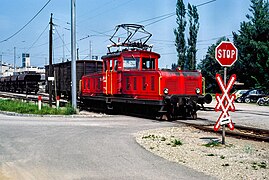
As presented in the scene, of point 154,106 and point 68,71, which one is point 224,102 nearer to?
point 154,106

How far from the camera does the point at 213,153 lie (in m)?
9.28

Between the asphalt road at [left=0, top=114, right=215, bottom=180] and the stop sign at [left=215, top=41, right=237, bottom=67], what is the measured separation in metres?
3.25

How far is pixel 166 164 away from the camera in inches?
318

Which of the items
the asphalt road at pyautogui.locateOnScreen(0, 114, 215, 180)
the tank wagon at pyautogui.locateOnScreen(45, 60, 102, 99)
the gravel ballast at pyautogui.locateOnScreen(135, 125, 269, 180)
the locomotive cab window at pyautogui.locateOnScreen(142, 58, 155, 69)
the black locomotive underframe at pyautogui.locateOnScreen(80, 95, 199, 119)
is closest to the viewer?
the asphalt road at pyautogui.locateOnScreen(0, 114, 215, 180)

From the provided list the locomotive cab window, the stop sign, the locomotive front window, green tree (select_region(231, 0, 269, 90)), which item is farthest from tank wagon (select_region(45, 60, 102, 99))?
green tree (select_region(231, 0, 269, 90))

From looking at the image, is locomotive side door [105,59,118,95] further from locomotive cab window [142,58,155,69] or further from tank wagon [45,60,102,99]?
tank wagon [45,60,102,99]

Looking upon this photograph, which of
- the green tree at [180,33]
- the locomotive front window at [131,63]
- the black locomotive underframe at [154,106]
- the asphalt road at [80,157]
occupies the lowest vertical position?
the asphalt road at [80,157]

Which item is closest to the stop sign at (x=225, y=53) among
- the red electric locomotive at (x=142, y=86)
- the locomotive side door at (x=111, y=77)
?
the red electric locomotive at (x=142, y=86)

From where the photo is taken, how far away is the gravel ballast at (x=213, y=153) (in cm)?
743

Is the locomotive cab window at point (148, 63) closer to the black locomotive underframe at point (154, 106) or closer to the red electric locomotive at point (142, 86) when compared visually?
the red electric locomotive at point (142, 86)

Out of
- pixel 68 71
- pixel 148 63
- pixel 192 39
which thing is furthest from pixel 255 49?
pixel 148 63

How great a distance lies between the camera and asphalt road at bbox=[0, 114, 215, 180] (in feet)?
23.6

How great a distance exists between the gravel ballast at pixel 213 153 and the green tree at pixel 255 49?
121 ft

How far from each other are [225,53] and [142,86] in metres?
8.12
